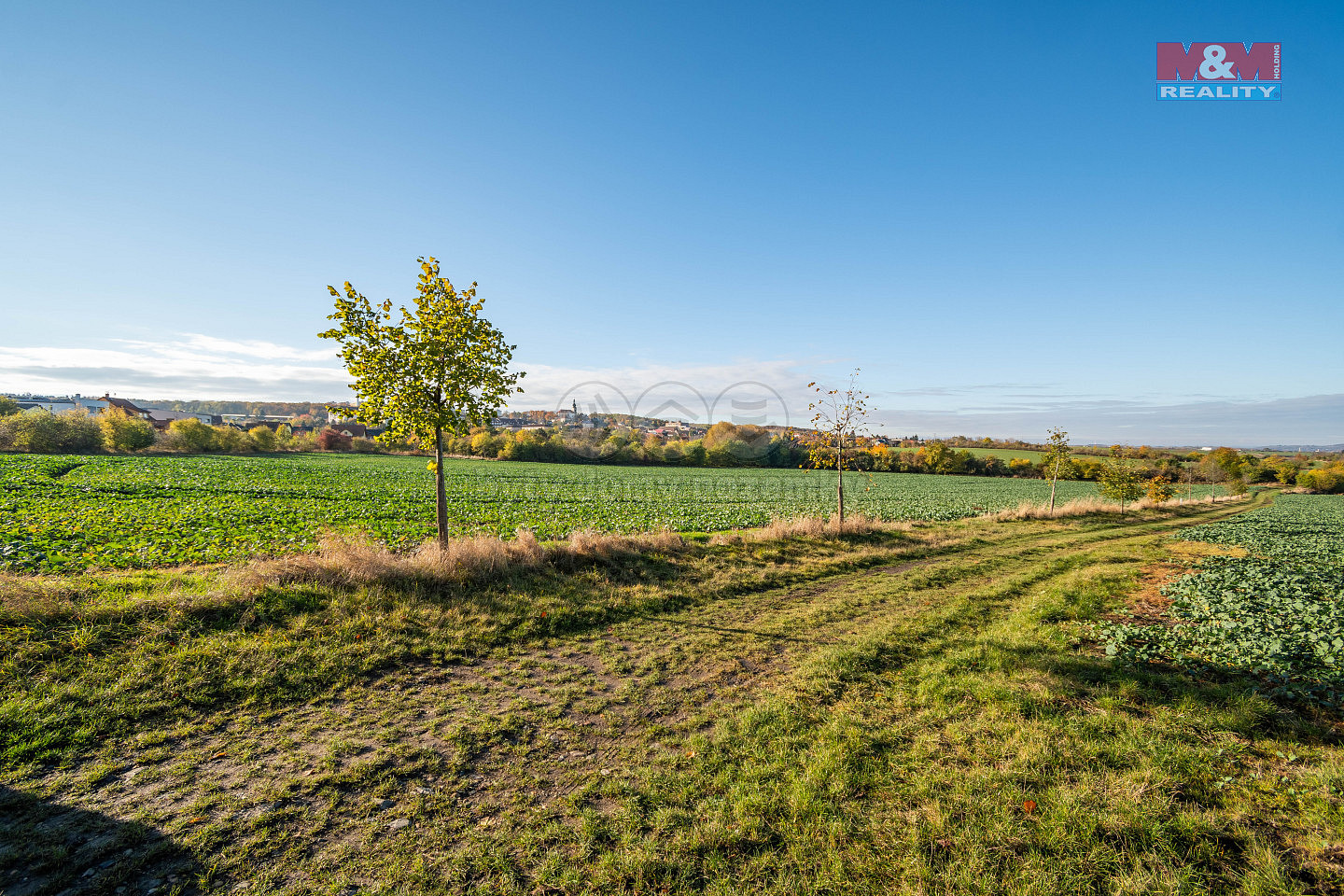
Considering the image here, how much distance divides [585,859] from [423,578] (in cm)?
726

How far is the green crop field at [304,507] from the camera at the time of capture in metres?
12.9

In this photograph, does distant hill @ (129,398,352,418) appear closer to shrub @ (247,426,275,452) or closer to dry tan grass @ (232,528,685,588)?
shrub @ (247,426,275,452)

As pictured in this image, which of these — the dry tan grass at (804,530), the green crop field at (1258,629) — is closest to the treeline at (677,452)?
the dry tan grass at (804,530)

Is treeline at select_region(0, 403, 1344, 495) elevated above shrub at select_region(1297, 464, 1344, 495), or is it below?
above

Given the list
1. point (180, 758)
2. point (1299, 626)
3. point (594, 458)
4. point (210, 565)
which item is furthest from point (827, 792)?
point (594, 458)

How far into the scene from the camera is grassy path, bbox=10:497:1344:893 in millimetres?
3428

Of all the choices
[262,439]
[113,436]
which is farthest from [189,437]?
[262,439]

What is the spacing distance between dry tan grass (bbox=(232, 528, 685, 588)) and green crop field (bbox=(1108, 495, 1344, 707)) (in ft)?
33.2

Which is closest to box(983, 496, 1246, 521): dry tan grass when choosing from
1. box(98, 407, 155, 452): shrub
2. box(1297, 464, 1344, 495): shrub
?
box(1297, 464, 1344, 495): shrub

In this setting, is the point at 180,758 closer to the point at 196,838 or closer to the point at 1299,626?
the point at 196,838

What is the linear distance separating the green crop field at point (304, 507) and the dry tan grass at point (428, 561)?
12.7ft


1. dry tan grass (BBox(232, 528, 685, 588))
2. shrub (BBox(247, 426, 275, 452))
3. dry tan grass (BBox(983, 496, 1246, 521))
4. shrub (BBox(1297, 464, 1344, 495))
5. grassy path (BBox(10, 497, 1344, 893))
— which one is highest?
shrub (BBox(247, 426, 275, 452))

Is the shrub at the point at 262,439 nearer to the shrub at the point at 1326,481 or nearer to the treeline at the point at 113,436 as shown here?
the treeline at the point at 113,436

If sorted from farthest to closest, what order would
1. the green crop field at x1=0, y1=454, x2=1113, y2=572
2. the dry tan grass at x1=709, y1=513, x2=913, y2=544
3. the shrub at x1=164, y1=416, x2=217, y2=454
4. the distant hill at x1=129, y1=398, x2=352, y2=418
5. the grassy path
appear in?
1. the distant hill at x1=129, y1=398, x2=352, y2=418
2. the shrub at x1=164, y1=416, x2=217, y2=454
3. the dry tan grass at x1=709, y1=513, x2=913, y2=544
4. the green crop field at x1=0, y1=454, x2=1113, y2=572
5. the grassy path
